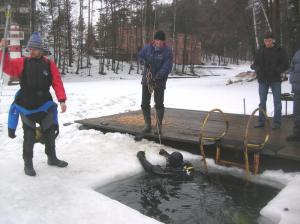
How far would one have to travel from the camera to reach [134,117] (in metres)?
9.15

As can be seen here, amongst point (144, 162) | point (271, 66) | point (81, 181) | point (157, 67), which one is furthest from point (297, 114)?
point (81, 181)

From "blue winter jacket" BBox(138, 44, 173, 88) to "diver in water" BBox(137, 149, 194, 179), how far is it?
1678mm

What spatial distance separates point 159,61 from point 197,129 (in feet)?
4.97

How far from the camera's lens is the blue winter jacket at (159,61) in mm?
7164

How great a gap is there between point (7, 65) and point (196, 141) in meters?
3.19

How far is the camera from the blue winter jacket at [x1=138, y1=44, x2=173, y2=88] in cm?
716

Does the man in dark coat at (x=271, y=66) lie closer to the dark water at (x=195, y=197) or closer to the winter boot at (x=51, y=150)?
the dark water at (x=195, y=197)

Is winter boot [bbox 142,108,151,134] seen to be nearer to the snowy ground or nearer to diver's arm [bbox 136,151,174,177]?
the snowy ground

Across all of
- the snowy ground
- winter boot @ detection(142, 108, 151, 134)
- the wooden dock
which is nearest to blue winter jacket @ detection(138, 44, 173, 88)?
winter boot @ detection(142, 108, 151, 134)

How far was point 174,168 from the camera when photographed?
6.02 meters

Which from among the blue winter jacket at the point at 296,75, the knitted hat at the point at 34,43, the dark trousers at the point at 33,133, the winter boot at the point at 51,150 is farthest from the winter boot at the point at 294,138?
the knitted hat at the point at 34,43

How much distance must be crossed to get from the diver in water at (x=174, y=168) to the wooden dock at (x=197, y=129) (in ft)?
2.13

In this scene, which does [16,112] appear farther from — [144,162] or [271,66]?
[271,66]

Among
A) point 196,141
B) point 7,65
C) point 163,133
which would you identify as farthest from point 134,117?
point 7,65
